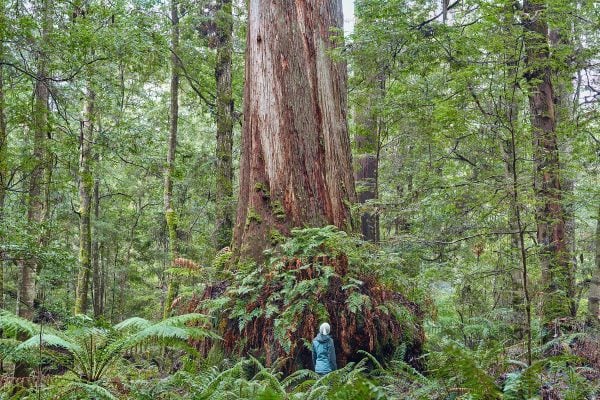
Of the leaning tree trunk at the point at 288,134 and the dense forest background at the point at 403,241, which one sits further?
the leaning tree trunk at the point at 288,134

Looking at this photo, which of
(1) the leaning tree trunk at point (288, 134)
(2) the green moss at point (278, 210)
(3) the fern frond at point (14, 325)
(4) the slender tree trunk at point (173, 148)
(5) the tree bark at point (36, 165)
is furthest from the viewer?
(4) the slender tree trunk at point (173, 148)

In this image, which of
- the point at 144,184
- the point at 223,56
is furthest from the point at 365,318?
the point at 144,184

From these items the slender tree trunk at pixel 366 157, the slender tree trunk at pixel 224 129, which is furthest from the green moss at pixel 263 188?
the slender tree trunk at pixel 224 129

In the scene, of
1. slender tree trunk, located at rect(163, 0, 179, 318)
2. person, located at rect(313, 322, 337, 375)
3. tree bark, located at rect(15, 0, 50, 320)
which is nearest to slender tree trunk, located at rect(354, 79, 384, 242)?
slender tree trunk, located at rect(163, 0, 179, 318)

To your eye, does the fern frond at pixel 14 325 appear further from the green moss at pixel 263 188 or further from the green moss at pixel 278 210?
the green moss at pixel 263 188

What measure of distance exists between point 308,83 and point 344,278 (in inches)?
140

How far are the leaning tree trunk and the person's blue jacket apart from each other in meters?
2.00

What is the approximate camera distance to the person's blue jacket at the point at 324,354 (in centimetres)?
518

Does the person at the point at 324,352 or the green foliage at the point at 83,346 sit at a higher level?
the green foliage at the point at 83,346

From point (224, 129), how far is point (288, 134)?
473cm

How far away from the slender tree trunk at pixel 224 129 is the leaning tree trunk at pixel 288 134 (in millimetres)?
3576

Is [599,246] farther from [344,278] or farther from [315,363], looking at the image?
[315,363]

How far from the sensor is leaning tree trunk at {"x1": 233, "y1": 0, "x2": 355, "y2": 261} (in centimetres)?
728

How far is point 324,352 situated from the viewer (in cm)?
524
